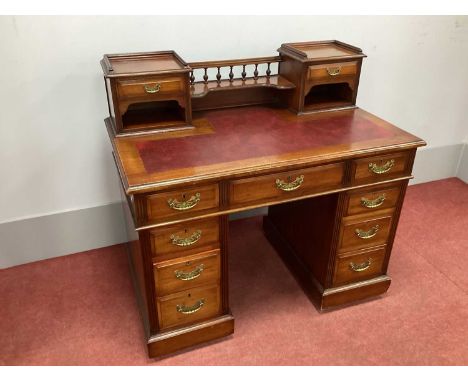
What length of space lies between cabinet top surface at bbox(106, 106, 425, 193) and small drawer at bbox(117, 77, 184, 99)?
0.16 metres

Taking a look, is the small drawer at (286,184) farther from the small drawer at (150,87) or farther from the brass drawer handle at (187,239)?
the small drawer at (150,87)

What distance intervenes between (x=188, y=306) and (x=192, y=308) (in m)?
0.02

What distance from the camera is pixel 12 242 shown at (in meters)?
2.19

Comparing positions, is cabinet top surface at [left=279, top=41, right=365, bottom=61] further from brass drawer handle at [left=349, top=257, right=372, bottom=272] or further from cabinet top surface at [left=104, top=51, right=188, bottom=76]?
brass drawer handle at [left=349, top=257, right=372, bottom=272]

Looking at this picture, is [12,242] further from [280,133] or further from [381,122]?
[381,122]

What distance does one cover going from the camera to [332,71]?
6.15 ft

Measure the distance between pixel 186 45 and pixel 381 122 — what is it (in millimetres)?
980

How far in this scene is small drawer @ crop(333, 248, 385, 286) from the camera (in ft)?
6.25

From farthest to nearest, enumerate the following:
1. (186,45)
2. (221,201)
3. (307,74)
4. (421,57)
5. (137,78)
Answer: (421,57) < (186,45) < (307,74) < (137,78) < (221,201)

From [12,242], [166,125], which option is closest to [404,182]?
[166,125]

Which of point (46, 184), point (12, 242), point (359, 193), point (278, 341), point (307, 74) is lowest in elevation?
point (278, 341)

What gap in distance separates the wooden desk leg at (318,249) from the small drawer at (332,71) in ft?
1.74

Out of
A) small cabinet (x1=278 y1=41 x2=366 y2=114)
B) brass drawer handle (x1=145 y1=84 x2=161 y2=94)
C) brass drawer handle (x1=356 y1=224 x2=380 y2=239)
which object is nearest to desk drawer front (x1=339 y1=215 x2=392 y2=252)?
brass drawer handle (x1=356 y1=224 x2=380 y2=239)

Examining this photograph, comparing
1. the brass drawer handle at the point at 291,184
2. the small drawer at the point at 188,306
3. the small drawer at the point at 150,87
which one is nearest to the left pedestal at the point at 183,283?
the small drawer at the point at 188,306
